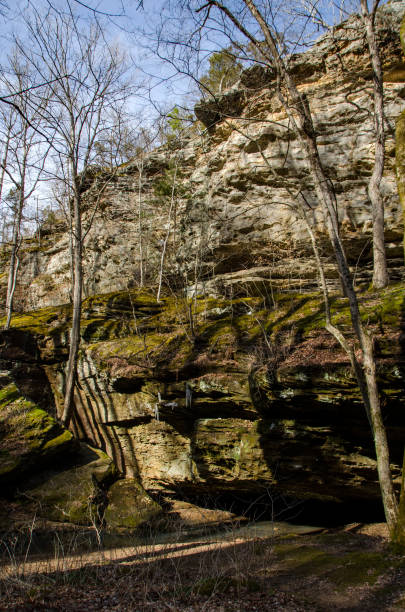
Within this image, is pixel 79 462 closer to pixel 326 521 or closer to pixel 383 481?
pixel 326 521

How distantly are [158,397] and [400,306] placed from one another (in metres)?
6.53

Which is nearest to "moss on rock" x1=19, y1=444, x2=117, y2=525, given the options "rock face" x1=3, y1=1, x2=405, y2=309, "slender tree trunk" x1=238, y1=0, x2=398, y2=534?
"slender tree trunk" x1=238, y1=0, x2=398, y2=534

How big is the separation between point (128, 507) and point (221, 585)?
5.83 m

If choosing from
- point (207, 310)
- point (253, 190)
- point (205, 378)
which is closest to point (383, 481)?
point (205, 378)

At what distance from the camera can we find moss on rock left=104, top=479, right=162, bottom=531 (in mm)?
9086

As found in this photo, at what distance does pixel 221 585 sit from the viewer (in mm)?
4496

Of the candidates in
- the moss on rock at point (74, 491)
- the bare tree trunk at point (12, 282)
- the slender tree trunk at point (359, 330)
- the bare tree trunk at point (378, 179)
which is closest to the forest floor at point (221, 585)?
the slender tree trunk at point (359, 330)

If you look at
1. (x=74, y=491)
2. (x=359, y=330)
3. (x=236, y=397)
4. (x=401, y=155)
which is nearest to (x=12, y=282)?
(x=74, y=491)

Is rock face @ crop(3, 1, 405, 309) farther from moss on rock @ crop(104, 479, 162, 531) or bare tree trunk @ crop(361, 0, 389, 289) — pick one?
moss on rock @ crop(104, 479, 162, 531)

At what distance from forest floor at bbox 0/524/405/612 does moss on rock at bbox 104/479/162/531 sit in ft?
12.0

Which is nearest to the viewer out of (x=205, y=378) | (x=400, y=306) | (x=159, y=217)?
(x=400, y=306)

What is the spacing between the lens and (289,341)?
857 cm

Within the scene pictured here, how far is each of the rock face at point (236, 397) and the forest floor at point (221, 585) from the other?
247 cm

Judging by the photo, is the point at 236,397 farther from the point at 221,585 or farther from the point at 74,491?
the point at 74,491
